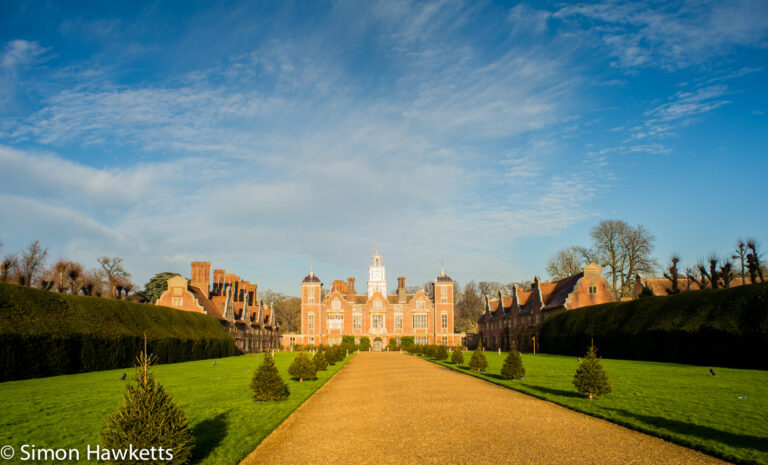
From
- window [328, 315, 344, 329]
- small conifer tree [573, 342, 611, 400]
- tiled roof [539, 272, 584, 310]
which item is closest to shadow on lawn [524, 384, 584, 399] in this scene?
small conifer tree [573, 342, 611, 400]

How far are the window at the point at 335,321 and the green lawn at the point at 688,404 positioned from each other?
50739mm

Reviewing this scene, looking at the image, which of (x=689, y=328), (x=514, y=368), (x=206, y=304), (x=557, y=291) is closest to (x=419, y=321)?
(x=557, y=291)

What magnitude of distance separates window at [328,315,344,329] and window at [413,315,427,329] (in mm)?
10337

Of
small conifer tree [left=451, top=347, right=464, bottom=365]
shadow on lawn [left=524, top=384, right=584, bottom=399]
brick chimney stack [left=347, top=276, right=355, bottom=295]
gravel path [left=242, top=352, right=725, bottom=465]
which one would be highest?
brick chimney stack [left=347, top=276, right=355, bottom=295]

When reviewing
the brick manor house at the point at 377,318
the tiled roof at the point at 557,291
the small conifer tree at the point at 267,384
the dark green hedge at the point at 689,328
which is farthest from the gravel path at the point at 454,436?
the brick manor house at the point at 377,318

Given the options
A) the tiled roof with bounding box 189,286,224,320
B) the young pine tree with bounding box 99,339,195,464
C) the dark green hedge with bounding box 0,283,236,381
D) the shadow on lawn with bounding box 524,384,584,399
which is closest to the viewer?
the young pine tree with bounding box 99,339,195,464

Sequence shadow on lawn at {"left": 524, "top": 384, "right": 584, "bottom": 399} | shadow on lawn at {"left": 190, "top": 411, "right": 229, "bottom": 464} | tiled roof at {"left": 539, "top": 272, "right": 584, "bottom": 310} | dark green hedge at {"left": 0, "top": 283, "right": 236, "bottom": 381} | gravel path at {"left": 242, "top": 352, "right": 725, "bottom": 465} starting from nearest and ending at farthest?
gravel path at {"left": 242, "top": 352, "right": 725, "bottom": 465}
shadow on lawn at {"left": 190, "top": 411, "right": 229, "bottom": 464}
shadow on lawn at {"left": 524, "top": 384, "right": 584, "bottom": 399}
dark green hedge at {"left": 0, "top": 283, "right": 236, "bottom": 381}
tiled roof at {"left": 539, "top": 272, "right": 584, "bottom": 310}

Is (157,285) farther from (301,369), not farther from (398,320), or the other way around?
(301,369)

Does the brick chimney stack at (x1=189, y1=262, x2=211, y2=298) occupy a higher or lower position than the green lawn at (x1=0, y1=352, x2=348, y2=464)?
higher

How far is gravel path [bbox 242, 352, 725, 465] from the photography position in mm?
8266

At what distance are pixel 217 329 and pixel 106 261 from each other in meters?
34.2

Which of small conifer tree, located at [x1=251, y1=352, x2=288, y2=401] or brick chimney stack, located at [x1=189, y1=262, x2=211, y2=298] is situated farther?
brick chimney stack, located at [x1=189, y1=262, x2=211, y2=298]

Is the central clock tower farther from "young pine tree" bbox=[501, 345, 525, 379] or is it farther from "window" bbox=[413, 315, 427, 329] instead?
"young pine tree" bbox=[501, 345, 525, 379]

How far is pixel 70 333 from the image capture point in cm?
2244
